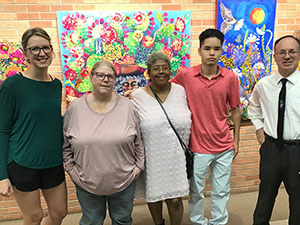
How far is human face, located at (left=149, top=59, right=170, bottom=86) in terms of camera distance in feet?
5.76

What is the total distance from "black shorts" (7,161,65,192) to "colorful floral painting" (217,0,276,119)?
2042 millimetres

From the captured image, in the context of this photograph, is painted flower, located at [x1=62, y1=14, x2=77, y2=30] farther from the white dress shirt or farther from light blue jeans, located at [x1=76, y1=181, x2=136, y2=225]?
the white dress shirt

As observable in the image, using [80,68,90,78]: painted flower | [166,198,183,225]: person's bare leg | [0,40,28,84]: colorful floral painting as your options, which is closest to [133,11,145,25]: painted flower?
[80,68,90,78]: painted flower

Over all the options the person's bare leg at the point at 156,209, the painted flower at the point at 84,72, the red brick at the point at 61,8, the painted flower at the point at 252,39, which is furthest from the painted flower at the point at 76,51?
the painted flower at the point at 252,39

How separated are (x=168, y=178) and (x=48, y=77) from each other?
3.65 feet

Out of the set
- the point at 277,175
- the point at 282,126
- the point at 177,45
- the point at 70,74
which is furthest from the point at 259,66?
the point at 70,74

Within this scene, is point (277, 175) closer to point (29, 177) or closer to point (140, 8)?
point (29, 177)

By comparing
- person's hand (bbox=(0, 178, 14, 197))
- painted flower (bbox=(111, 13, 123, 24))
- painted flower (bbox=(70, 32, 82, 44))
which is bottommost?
person's hand (bbox=(0, 178, 14, 197))

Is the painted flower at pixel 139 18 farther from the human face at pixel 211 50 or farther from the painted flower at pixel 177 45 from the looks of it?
the human face at pixel 211 50

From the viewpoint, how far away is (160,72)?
176 centimetres

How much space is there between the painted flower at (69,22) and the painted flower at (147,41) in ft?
2.23

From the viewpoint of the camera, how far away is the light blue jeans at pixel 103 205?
1.70 m

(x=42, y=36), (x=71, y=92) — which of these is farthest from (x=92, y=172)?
(x=71, y=92)

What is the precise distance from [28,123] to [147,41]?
146 centimetres
